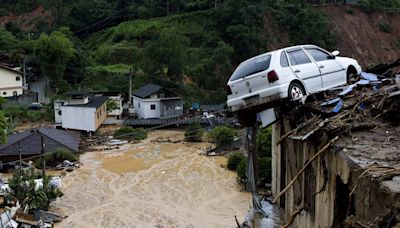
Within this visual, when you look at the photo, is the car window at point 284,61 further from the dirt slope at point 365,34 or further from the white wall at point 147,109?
the dirt slope at point 365,34

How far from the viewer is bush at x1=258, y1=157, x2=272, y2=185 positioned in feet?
74.9

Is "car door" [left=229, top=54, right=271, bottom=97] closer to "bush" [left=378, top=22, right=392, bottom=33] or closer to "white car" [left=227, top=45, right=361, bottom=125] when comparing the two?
"white car" [left=227, top=45, right=361, bottom=125]

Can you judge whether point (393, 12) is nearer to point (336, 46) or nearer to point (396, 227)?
point (336, 46)

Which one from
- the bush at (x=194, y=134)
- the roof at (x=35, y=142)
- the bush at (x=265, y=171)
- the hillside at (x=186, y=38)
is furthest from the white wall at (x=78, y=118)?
the bush at (x=265, y=171)

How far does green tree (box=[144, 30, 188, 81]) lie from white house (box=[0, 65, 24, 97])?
36.6 ft

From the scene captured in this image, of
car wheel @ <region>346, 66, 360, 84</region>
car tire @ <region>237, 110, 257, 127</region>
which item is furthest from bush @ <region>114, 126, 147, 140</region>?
car tire @ <region>237, 110, 257, 127</region>

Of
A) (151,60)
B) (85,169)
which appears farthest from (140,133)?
(151,60)

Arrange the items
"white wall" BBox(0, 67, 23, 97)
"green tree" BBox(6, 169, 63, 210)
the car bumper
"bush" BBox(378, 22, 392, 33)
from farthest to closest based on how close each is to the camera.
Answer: "bush" BBox(378, 22, 392, 33)
"white wall" BBox(0, 67, 23, 97)
"green tree" BBox(6, 169, 63, 210)
the car bumper

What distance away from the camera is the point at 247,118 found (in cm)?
874

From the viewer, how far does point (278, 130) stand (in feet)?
30.1

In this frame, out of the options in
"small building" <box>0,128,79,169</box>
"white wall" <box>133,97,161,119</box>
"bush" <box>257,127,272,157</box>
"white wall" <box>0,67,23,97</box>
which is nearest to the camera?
"bush" <box>257,127,272,157</box>

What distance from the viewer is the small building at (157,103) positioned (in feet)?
141

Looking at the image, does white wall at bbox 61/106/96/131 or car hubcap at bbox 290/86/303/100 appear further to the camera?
white wall at bbox 61/106/96/131

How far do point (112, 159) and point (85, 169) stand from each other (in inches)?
97.1
